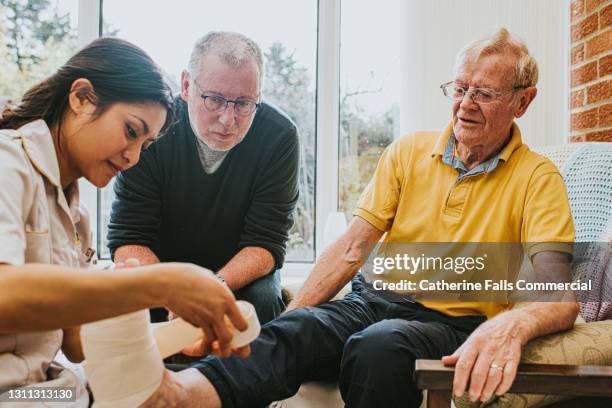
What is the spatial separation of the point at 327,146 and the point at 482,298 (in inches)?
70.1

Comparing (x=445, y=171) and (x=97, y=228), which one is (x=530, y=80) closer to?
(x=445, y=171)

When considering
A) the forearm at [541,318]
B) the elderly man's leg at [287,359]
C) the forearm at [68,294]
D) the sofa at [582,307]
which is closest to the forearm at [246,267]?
the sofa at [582,307]

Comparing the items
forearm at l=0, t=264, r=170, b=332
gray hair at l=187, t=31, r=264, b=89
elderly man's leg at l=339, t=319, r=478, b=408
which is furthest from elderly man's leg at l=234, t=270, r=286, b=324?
forearm at l=0, t=264, r=170, b=332

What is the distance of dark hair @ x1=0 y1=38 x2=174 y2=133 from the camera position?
102 cm

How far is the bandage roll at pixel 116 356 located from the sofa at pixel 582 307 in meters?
0.54

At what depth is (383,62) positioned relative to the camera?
316 centimetres

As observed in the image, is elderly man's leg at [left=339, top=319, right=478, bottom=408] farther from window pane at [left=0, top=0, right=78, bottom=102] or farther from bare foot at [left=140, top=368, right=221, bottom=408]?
window pane at [left=0, top=0, right=78, bottom=102]

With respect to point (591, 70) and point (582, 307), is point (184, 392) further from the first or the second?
point (591, 70)

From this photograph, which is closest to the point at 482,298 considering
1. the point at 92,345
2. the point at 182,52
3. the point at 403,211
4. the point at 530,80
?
the point at 403,211

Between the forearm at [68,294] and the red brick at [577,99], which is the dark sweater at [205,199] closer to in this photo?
the forearm at [68,294]

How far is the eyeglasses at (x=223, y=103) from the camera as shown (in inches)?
67.1

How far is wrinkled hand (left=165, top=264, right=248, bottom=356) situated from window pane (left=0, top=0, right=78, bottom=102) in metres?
2.66

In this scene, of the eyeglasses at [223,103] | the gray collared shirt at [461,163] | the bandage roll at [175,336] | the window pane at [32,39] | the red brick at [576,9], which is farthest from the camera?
the window pane at [32,39]

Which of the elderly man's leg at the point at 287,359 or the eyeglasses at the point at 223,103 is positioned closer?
the elderly man's leg at the point at 287,359
